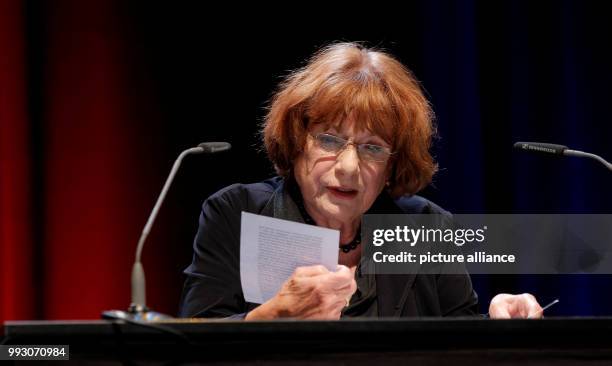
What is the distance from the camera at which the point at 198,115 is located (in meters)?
2.81

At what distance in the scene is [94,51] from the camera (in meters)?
2.74

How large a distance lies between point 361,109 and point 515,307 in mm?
554

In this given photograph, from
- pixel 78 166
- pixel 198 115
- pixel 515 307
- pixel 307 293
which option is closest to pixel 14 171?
pixel 78 166

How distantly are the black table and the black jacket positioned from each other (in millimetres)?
623

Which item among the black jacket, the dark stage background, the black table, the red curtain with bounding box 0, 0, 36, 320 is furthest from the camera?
the dark stage background

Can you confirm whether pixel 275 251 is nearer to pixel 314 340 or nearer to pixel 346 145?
pixel 346 145

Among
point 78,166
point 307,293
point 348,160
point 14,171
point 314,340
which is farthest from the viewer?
point 78,166

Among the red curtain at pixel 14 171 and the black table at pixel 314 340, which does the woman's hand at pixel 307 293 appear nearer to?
the black table at pixel 314 340

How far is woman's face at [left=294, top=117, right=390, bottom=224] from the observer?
6.31ft

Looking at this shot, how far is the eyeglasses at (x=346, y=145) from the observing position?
1935 millimetres

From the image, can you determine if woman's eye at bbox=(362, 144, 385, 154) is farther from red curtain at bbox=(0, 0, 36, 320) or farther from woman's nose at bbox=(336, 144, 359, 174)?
red curtain at bbox=(0, 0, 36, 320)

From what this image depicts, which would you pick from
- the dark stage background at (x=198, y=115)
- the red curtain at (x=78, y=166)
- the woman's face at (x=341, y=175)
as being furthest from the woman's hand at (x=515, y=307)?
the red curtain at (x=78, y=166)

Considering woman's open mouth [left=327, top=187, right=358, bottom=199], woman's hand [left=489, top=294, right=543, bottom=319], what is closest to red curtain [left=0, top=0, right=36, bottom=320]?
woman's open mouth [left=327, top=187, right=358, bottom=199]

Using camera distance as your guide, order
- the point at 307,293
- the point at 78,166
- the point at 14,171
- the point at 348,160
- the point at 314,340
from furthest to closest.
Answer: the point at 78,166
the point at 14,171
the point at 348,160
the point at 307,293
the point at 314,340
